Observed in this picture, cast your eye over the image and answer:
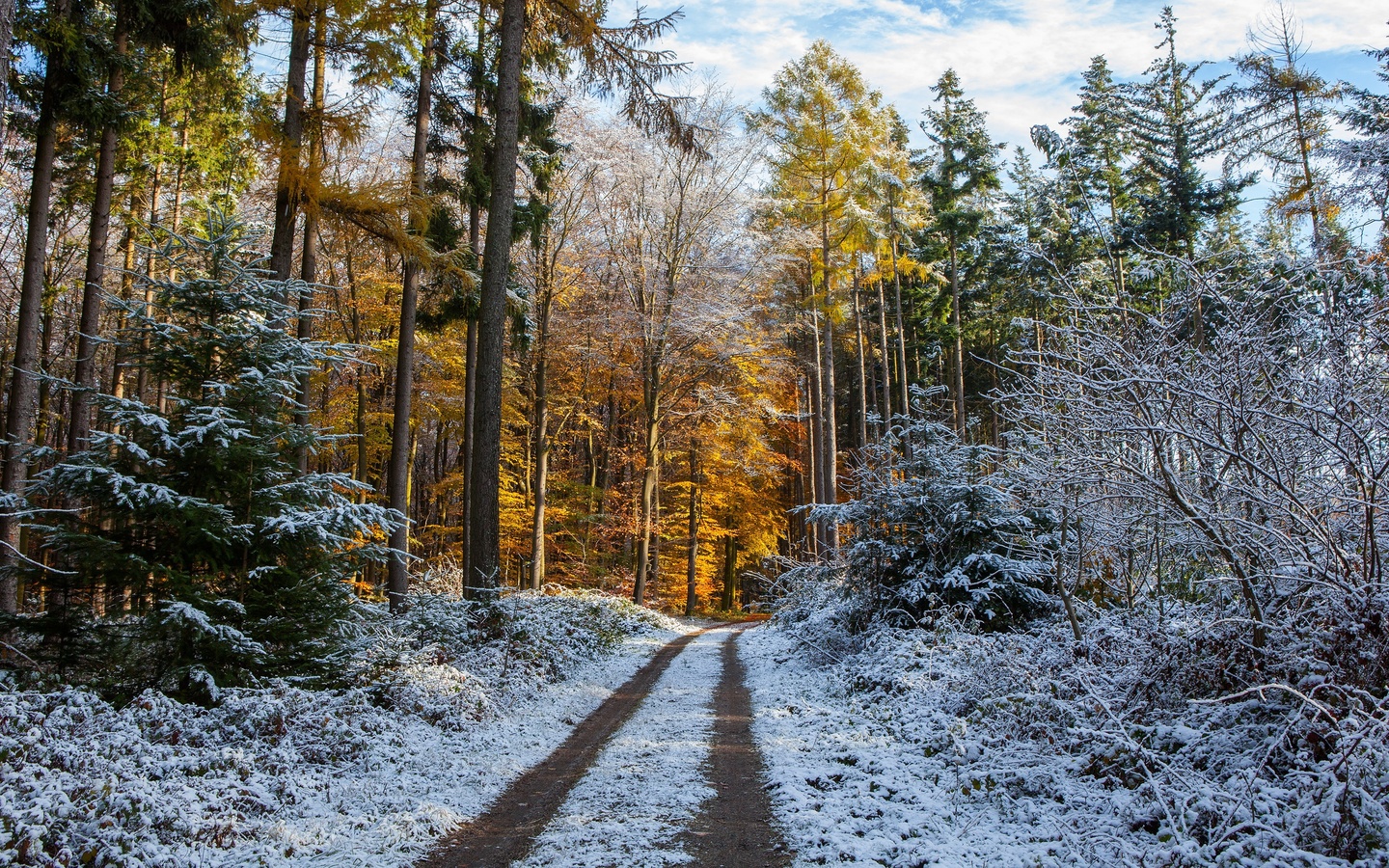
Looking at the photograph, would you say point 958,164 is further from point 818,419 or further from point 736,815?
point 736,815

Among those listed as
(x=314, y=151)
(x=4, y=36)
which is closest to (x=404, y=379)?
(x=314, y=151)

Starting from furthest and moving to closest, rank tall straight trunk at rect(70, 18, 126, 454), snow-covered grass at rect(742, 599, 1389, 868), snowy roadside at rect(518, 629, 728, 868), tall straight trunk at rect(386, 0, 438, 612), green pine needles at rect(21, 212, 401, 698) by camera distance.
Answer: tall straight trunk at rect(386, 0, 438, 612) < tall straight trunk at rect(70, 18, 126, 454) < green pine needles at rect(21, 212, 401, 698) < snowy roadside at rect(518, 629, 728, 868) < snow-covered grass at rect(742, 599, 1389, 868)

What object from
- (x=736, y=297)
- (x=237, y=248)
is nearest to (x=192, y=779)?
(x=237, y=248)

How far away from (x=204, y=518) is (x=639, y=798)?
443cm

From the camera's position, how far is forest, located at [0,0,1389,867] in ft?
14.3

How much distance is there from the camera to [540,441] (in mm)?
19969

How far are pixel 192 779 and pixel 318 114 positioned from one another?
349 inches

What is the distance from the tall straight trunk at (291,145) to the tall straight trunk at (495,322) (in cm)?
256

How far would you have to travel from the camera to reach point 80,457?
6133 millimetres

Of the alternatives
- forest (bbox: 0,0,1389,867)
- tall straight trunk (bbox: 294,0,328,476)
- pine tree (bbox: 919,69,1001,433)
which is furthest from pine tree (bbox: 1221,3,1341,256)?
tall straight trunk (bbox: 294,0,328,476)

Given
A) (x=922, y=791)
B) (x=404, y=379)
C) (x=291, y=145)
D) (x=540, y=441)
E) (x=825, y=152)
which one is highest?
(x=825, y=152)

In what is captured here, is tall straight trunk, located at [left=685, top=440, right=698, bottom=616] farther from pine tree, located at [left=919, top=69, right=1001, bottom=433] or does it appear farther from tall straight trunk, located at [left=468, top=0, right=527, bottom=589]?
tall straight trunk, located at [left=468, top=0, right=527, bottom=589]

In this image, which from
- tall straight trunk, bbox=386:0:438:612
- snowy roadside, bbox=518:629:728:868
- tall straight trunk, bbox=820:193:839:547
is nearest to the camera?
snowy roadside, bbox=518:629:728:868

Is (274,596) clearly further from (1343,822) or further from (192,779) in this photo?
(1343,822)
